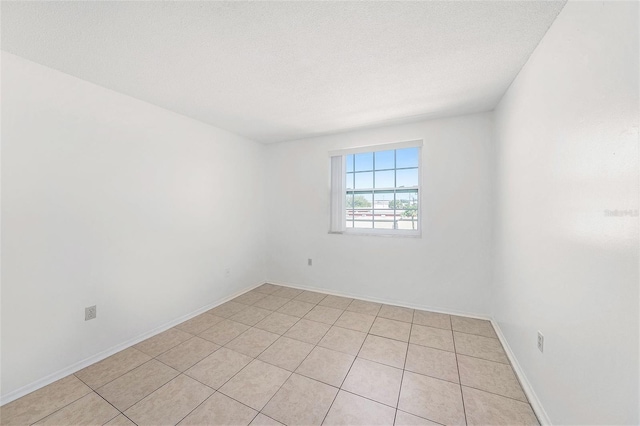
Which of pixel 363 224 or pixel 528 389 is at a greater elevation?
pixel 363 224

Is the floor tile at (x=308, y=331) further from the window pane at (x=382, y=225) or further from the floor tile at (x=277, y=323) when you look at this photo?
the window pane at (x=382, y=225)

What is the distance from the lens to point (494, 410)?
1.48 metres

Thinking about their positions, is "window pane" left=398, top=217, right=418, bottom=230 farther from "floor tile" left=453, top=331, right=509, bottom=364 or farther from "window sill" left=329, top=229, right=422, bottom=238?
"floor tile" left=453, top=331, right=509, bottom=364

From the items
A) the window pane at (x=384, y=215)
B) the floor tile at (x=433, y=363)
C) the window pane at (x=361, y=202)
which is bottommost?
the floor tile at (x=433, y=363)

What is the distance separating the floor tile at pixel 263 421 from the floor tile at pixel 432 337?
1.45 m

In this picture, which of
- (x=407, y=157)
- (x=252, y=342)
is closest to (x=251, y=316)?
(x=252, y=342)

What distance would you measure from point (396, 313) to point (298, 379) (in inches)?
61.0

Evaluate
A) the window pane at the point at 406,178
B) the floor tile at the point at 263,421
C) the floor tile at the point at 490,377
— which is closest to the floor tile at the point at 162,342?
the floor tile at the point at 263,421

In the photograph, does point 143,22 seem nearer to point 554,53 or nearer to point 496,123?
point 554,53

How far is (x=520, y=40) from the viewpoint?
147cm

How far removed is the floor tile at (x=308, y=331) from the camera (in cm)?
232

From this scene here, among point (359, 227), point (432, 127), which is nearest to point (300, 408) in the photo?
point (359, 227)

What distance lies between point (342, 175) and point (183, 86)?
2170mm

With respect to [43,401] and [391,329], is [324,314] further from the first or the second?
[43,401]
